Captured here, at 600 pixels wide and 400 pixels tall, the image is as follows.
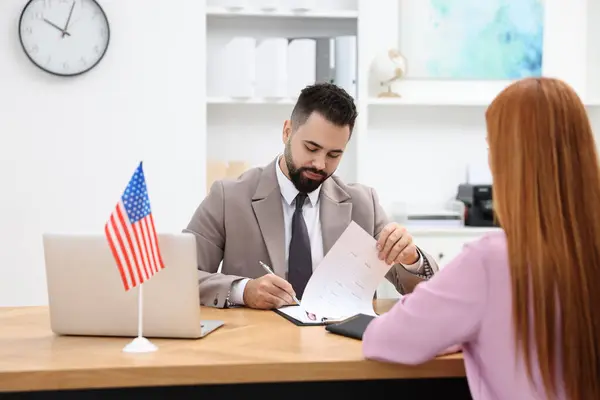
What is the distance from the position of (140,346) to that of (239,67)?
103 inches

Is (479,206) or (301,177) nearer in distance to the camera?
(301,177)

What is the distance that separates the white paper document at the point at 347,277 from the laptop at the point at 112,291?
39cm

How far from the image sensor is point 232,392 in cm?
167

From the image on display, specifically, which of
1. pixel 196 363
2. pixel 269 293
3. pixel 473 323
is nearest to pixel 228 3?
pixel 269 293

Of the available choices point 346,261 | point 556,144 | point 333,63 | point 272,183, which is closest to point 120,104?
point 333,63

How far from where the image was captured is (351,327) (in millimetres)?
1772

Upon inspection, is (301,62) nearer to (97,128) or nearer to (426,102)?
(426,102)

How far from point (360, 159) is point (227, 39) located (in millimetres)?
969

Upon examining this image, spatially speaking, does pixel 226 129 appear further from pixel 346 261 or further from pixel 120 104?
pixel 346 261

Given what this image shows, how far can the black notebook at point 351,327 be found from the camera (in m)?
1.74

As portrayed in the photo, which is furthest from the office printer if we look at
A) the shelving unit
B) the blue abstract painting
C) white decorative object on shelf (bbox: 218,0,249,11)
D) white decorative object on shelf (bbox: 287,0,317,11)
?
white decorative object on shelf (bbox: 218,0,249,11)

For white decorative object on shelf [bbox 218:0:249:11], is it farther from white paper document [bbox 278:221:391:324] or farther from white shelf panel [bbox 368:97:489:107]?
white paper document [bbox 278:221:391:324]

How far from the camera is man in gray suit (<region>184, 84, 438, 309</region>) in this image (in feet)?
8.04

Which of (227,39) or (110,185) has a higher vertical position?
(227,39)
